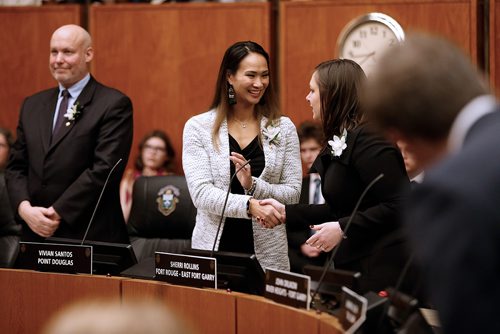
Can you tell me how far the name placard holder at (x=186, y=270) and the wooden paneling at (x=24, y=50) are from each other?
364 cm

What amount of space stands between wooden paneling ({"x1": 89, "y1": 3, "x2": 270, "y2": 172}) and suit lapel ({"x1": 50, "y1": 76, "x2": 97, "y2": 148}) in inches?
83.8

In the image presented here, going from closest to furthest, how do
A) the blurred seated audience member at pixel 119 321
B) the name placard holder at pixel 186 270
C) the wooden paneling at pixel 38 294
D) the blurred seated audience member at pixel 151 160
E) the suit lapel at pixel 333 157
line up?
the blurred seated audience member at pixel 119 321 < the name placard holder at pixel 186 270 < the suit lapel at pixel 333 157 < the wooden paneling at pixel 38 294 < the blurred seated audience member at pixel 151 160

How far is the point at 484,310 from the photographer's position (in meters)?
1.33

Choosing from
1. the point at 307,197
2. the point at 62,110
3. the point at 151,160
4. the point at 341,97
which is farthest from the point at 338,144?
the point at 151,160

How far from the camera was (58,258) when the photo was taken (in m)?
3.28

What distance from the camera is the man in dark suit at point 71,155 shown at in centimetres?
390

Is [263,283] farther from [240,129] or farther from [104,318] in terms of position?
[104,318]

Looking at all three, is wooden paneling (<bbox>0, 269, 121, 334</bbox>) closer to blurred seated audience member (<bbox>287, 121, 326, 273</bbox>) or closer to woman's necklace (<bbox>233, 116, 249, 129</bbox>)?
woman's necklace (<bbox>233, 116, 249, 129</bbox>)

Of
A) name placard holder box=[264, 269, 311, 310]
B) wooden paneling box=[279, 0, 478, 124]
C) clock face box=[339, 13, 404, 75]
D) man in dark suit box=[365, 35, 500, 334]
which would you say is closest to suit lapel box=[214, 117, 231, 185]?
name placard holder box=[264, 269, 311, 310]

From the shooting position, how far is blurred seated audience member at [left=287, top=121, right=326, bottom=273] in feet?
17.4

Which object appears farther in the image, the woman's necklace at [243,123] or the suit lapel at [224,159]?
the woman's necklace at [243,123]

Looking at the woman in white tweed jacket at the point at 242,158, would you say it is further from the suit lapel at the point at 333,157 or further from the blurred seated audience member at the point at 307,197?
the blurred seated audience member at the point at 307,197

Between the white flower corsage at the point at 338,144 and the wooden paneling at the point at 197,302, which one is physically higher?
the white flower corsage at the point at 338,144

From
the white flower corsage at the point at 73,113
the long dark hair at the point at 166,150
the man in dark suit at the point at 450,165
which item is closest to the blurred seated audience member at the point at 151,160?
the long dark hair at the point at 166,150
